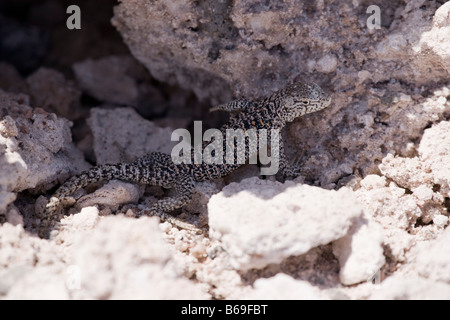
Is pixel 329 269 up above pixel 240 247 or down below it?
below

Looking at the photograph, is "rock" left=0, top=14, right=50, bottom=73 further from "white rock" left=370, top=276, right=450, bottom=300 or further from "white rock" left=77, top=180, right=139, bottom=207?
"white rock" left=370, top=276, right=450, bottom=300

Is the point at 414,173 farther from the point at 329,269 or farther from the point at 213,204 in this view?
the point at 213,204

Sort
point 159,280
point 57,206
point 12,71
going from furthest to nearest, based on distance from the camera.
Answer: point 12,71, point 57,206, point 159,280

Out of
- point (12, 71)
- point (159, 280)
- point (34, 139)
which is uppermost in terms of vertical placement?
point (12, 71)

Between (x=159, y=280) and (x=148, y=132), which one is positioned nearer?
(x=159, y=280)

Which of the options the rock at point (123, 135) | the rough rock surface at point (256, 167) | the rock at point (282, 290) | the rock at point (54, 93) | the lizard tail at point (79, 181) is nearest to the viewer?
the rock at point (282, 290)

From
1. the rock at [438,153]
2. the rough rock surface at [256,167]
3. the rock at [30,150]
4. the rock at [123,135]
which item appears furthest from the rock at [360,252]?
the rock at [30,150]

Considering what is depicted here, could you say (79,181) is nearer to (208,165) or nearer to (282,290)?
(208,165)

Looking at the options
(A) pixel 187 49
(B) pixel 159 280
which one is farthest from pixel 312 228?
(A) pixel 187 49

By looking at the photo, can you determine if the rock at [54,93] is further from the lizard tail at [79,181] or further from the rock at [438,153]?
the rock at [438,153]
